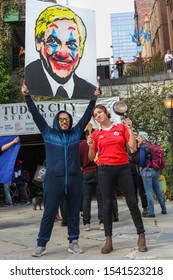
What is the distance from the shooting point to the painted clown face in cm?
595

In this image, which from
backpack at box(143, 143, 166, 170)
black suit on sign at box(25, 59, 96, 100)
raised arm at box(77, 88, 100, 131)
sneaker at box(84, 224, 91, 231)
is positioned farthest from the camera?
backpack at box(143, 143, 166, 170)

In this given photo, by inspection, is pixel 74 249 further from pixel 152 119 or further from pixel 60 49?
pixel 152 119

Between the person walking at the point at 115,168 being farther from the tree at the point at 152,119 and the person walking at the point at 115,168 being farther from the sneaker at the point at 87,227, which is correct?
the tree at the point at 152,119

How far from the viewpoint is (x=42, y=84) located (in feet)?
19.0

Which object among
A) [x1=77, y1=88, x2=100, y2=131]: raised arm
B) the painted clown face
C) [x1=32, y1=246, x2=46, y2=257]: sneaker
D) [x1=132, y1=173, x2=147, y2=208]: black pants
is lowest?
[x1=32, y1=246, x2=46, y2=257]: sneaker

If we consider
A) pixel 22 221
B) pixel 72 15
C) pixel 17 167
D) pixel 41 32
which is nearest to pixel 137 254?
pixel 41 32

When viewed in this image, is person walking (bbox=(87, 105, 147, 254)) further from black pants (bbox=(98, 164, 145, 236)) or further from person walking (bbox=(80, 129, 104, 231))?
person walking (bbox=(80, 129, 104, 231))

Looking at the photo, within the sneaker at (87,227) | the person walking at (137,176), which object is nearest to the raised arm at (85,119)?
the sneaker at (87,227)

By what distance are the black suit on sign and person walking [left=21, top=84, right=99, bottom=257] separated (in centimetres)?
62

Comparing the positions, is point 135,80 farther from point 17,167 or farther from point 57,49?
point 57,49

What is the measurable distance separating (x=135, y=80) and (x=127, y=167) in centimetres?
1609

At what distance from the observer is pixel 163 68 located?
21828 millimetres

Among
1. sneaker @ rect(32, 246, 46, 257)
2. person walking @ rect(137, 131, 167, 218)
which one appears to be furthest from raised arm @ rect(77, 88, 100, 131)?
person walking @ rect(137, 131, 167, 218)

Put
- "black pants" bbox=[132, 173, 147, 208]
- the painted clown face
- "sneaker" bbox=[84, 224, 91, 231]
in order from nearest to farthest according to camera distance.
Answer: the painted clown face → "sneaker" bbox=[84, 224, 91, 231] → "black pants" bbox=[132, 173, 147, 208]
